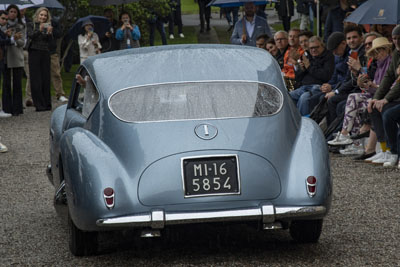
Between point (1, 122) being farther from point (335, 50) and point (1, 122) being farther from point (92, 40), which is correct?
point (335, 50)

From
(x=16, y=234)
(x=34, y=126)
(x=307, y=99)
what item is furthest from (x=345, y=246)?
(x=34, y=126)

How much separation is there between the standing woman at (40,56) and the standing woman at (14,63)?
623 mm

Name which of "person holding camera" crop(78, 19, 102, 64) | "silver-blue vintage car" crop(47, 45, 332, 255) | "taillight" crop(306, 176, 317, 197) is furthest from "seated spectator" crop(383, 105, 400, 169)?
"person holding camera" crop(78, 19, 102, 64)

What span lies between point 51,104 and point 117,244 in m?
13.9

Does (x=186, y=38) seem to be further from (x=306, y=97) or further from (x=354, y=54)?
(x=354, y=54)

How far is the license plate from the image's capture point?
627cm

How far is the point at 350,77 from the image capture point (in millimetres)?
12766

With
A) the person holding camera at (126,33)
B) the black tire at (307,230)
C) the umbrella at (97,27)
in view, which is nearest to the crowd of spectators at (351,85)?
the black tire at (307,230)

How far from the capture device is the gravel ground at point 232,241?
21.6ft

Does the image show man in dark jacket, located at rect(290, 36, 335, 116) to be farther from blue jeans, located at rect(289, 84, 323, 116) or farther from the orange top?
the orange top

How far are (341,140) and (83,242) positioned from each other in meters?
6.27

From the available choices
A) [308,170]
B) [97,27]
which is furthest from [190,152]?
[97,27]

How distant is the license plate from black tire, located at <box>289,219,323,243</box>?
94 centimetres

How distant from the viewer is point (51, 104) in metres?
20.8
